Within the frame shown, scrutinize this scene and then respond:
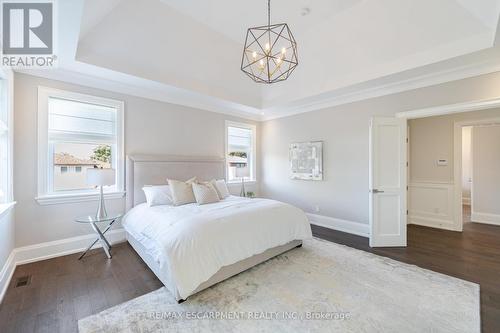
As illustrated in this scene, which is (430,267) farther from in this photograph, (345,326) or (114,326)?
(114,326)

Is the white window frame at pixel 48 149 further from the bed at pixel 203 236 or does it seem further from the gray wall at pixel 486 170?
the gray wall at pixel 486 170

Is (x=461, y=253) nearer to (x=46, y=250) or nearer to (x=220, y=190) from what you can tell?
(x=220, y=190)

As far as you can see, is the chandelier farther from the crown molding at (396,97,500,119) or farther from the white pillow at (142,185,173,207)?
the white pillow at (142,185,173,207)

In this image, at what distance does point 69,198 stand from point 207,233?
2505 mm

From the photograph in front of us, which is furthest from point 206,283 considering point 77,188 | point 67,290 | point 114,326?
point 77,188

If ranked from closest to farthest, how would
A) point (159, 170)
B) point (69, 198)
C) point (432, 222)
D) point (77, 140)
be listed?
1. point (69, 198)
2. point (77, 140)
3. point (159, 170)
4. point (432, 222)

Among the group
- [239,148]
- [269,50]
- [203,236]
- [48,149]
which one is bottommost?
[203,236]

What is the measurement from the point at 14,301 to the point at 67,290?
404 millimetres

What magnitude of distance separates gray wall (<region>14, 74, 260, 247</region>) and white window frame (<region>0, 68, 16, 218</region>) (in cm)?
13

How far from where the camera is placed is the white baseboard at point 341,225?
4078 mm

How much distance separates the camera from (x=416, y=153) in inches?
197

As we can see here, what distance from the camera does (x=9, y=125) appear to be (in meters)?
2.69

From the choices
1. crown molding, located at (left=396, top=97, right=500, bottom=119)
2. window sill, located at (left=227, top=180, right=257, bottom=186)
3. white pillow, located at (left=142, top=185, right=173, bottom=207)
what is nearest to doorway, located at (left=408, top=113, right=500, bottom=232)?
crown molding, located at (left=396, top=97, right=500, bottom=119)

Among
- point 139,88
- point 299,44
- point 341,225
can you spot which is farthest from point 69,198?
point 341,225
